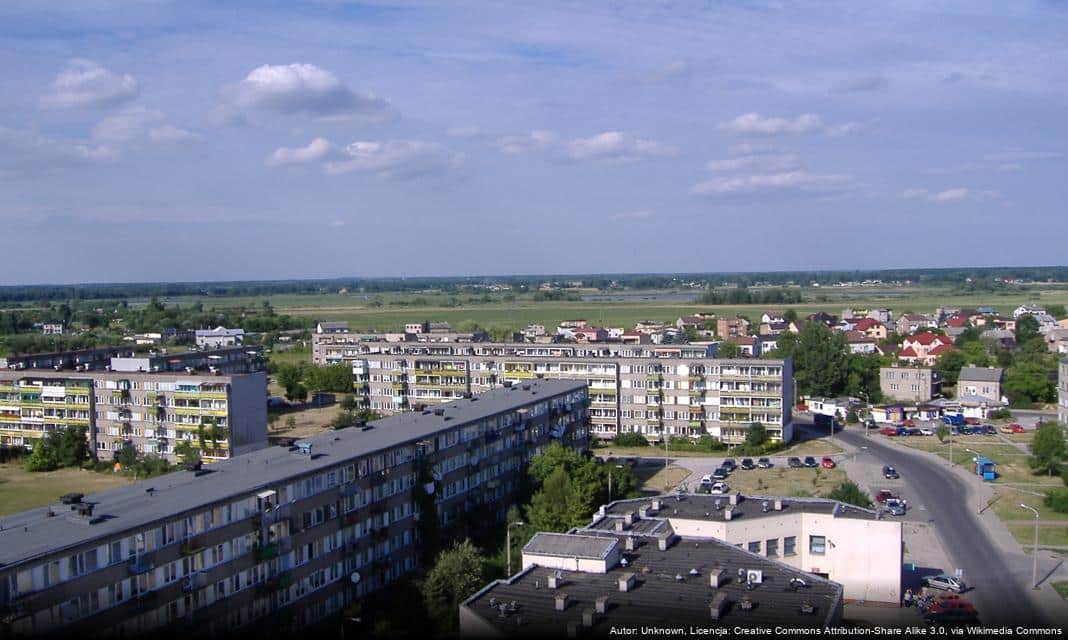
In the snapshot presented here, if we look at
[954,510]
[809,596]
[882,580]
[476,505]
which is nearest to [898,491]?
[954,510]

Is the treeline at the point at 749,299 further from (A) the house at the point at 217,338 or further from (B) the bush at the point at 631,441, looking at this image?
(B) the bush at the point at 631,441

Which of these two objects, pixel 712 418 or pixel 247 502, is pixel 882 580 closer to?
pixel 247 502

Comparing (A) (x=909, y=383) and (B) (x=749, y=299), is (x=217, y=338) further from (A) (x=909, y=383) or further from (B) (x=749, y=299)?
(B) (x=749, y=299)

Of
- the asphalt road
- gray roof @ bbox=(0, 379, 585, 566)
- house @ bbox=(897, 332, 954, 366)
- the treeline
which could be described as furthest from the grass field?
gray roof @ bbox=(0, 379, 585, 566)

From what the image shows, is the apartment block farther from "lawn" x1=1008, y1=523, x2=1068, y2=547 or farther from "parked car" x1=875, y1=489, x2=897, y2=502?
"lawn" x1=1008, y1=523, x2=1068, y2=547

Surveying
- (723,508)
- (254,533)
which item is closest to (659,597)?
(723,508)

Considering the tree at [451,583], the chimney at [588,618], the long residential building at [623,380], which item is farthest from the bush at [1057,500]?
the chimney at [588,618]
